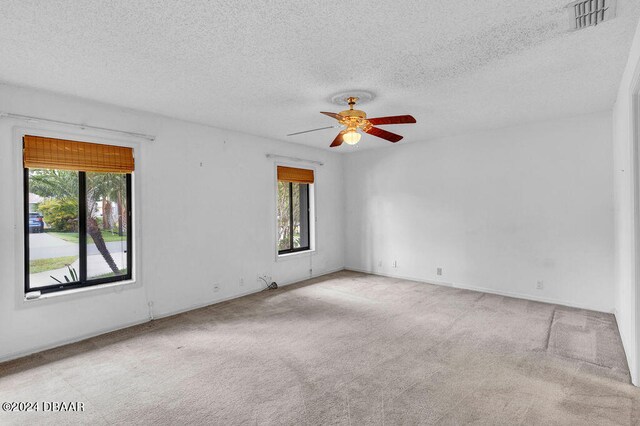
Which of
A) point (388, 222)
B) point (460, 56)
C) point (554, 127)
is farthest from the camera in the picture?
point (388, 222)

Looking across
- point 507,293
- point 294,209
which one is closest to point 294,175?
point 294,209

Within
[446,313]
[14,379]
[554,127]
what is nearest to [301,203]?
[446,313]

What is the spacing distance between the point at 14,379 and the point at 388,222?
5.46 m

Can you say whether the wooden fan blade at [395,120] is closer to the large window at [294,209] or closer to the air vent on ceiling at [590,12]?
the air vent on ceiling at [590,12]

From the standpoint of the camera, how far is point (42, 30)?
7.12 feet

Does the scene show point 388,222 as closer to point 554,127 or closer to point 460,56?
point 554,127

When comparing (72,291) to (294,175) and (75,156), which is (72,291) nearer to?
(75,156)

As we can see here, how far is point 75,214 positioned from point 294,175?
11.0 ft

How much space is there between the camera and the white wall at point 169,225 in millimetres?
3096

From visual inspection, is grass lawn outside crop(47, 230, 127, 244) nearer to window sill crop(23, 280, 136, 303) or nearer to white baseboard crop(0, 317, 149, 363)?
window sill crop(23, 280, 136, 303)

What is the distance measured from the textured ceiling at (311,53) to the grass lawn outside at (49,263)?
5.74 ft

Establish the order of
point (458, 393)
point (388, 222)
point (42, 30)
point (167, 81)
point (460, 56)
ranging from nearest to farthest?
point (42, 30)
point (458, 393)
point (460, 56)
point (167, 81)
point (388, 222)

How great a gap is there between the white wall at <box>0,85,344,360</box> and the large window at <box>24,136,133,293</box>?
0.16 meters

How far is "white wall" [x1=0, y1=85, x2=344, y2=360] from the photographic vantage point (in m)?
3.10
